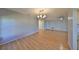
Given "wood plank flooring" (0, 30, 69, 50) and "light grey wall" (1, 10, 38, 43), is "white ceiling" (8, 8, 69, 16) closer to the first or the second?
"light grey wall" (1, 10, 38, 43)

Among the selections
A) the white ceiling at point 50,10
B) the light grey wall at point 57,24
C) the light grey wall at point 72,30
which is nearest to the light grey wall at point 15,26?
the white ceiling at point 50,10

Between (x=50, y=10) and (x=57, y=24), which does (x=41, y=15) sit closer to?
(x=50, y=10)

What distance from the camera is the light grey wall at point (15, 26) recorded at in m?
2.02

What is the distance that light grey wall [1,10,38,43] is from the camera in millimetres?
2020

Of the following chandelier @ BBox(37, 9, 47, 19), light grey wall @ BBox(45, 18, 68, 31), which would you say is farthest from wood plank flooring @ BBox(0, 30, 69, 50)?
chandelier @ BBox(37, 9, 47, 19)

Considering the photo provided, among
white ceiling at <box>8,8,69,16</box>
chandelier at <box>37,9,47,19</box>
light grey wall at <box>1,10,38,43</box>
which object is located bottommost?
light grey wall at <box>1,10,38,43</box>

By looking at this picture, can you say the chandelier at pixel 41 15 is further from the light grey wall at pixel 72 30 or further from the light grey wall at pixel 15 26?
the light grey wall at pixel 72 30

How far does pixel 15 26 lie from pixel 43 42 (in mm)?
600

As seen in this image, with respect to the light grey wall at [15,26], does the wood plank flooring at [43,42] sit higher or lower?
lower

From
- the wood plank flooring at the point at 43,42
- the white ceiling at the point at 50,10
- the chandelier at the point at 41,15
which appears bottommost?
the wood plank flooring at the point at 43,42

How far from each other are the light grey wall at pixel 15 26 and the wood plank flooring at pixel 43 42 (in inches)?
4.6

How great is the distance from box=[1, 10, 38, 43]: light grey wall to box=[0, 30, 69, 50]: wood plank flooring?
0.12 metres
